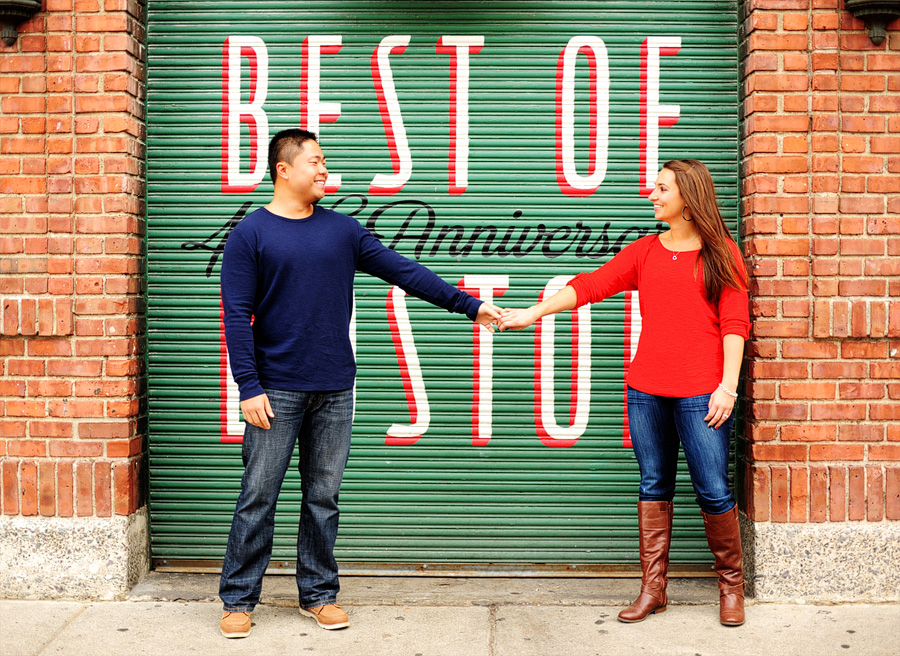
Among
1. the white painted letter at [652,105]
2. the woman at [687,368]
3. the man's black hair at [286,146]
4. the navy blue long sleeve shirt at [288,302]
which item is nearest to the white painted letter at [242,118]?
the man's black hair at [286,146]

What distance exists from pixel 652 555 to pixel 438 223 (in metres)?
2.09

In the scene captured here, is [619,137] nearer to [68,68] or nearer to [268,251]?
[268,251]

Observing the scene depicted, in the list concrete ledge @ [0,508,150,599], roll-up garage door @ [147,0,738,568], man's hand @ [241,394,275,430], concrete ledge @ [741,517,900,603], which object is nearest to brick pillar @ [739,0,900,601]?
concrete ledge @ [741,517,900,603]

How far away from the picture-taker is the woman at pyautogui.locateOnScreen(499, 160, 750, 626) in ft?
12.2

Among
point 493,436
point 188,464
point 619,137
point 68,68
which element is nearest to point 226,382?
point 188,464

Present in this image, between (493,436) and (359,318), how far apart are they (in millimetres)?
1003

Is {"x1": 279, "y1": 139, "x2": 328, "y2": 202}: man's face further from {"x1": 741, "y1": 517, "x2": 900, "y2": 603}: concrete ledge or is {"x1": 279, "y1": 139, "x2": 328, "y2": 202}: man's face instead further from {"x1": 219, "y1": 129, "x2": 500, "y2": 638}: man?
{"x1": 741, "y1": 517, "x2": 900, "y2": 603}: concrete ledge

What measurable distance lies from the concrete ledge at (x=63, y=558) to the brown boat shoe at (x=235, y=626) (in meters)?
0.83

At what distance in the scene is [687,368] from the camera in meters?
3.73

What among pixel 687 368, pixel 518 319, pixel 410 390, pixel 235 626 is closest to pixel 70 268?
pixel 410 390

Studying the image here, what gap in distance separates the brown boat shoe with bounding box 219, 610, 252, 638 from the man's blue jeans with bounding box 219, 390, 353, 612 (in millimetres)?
38

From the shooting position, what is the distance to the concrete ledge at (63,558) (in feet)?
13.8

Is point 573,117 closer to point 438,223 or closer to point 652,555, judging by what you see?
point 438,223

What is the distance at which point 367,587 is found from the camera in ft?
A: 14.4
